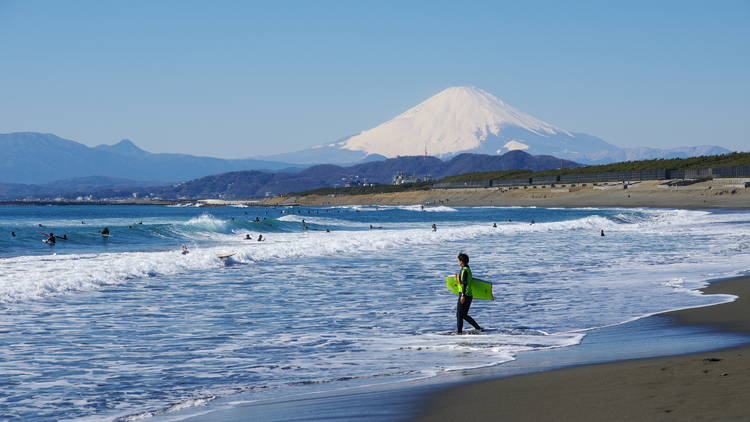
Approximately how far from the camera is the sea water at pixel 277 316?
34.3ft

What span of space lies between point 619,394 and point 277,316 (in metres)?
9.23

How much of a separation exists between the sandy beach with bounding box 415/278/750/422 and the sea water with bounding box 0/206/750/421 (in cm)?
175

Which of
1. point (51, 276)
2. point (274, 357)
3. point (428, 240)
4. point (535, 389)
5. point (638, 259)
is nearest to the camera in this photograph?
point (535, 389)

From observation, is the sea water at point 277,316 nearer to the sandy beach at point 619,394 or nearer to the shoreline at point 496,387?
the shoreline at point 496,387

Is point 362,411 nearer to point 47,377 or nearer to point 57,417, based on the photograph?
point 57,417

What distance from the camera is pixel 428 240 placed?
153 ft

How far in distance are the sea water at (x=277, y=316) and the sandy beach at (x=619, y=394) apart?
1.75 meters

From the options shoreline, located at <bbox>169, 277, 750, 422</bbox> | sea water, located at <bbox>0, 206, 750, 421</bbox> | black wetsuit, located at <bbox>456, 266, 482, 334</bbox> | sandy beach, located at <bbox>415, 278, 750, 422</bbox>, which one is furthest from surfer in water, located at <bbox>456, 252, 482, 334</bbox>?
sandy beach, located at <bbox>415, 278, 750, 422</bbox>

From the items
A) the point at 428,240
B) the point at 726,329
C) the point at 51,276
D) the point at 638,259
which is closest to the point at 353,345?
the point at 726,329

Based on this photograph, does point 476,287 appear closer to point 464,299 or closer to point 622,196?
point 464,299

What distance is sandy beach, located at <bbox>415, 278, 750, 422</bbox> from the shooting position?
7.70 meters

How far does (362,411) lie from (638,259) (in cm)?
2382

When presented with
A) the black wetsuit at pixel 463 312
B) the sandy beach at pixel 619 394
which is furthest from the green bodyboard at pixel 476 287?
the sandy beach at pixel 619 394

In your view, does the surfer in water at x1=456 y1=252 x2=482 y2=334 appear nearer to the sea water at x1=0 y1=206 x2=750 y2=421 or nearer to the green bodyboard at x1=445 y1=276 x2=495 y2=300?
the green bodyboard at x1=445 y1=276 x2=495 y2=300
